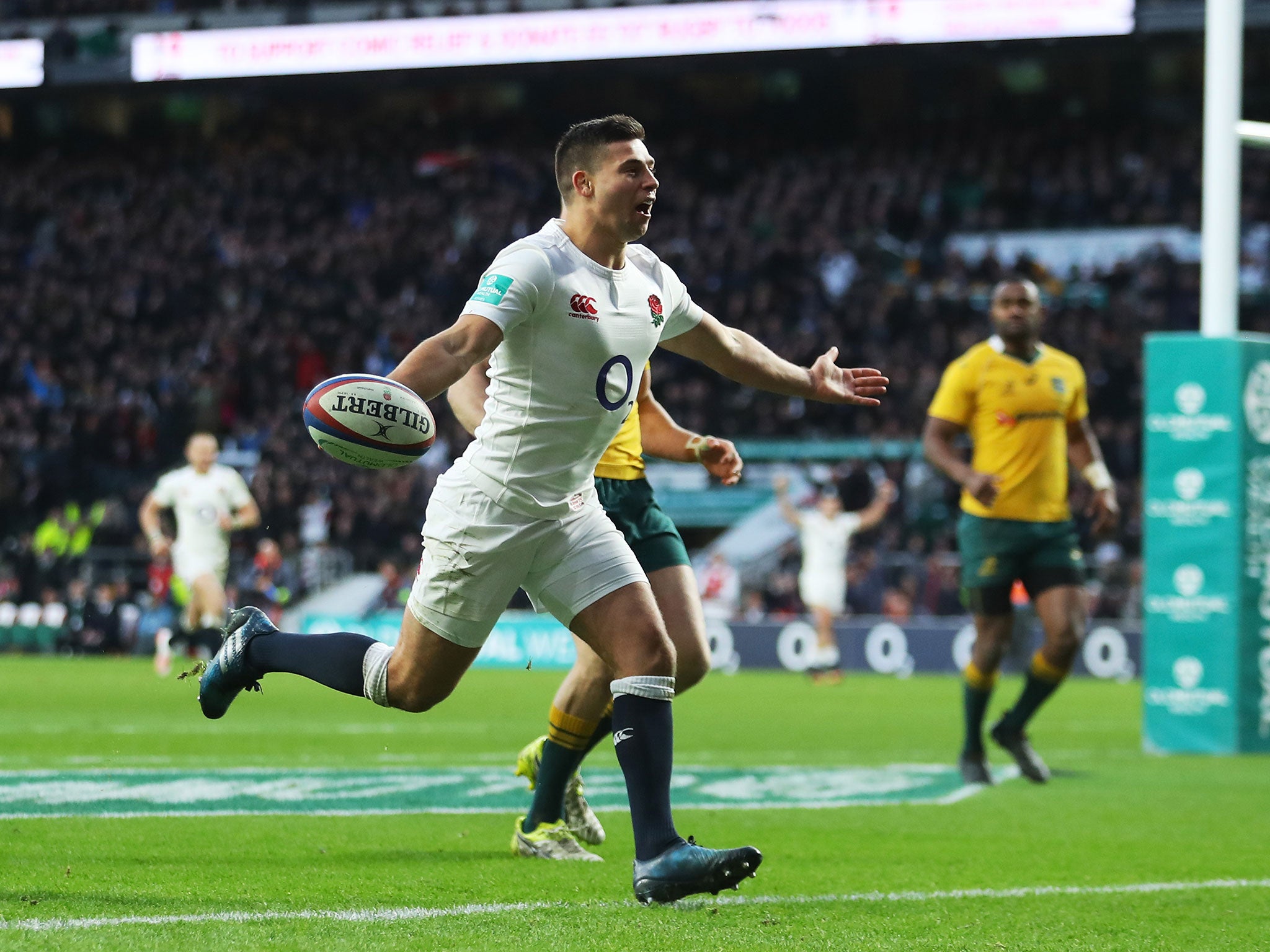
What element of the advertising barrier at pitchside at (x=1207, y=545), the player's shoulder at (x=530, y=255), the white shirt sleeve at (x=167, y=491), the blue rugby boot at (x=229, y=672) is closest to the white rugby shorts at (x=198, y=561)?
the white shirt sleeve at (x=167, y=491)

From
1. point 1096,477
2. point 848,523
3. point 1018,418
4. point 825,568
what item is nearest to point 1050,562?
point 1096,477

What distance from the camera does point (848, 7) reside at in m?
28.0

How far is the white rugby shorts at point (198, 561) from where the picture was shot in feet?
52.9

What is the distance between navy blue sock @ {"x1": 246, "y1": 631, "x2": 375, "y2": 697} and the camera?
17.1ft

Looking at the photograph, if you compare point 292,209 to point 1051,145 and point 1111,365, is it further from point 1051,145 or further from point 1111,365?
point 1111,365

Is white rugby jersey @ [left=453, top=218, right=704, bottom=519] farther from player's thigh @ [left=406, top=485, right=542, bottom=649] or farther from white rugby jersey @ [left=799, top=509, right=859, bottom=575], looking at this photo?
white rugby jersey @ [left=799, top=509, right=859, bottom=575]

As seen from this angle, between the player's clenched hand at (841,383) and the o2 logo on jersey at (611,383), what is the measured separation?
750 mm

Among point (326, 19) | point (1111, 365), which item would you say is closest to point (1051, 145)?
point (1111, 365)

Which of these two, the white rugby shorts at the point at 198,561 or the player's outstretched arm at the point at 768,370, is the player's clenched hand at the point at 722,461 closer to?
the player's outstretched arm at the point at 768,370

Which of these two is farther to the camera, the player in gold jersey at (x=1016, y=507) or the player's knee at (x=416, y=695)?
the player in gold jersey at (x=1016, y=507)

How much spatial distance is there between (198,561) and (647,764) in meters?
12.0

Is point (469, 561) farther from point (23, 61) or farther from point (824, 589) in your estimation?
point (23, 61)

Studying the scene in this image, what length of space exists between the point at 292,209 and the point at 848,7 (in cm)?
1272

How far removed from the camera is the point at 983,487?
28.0ft
